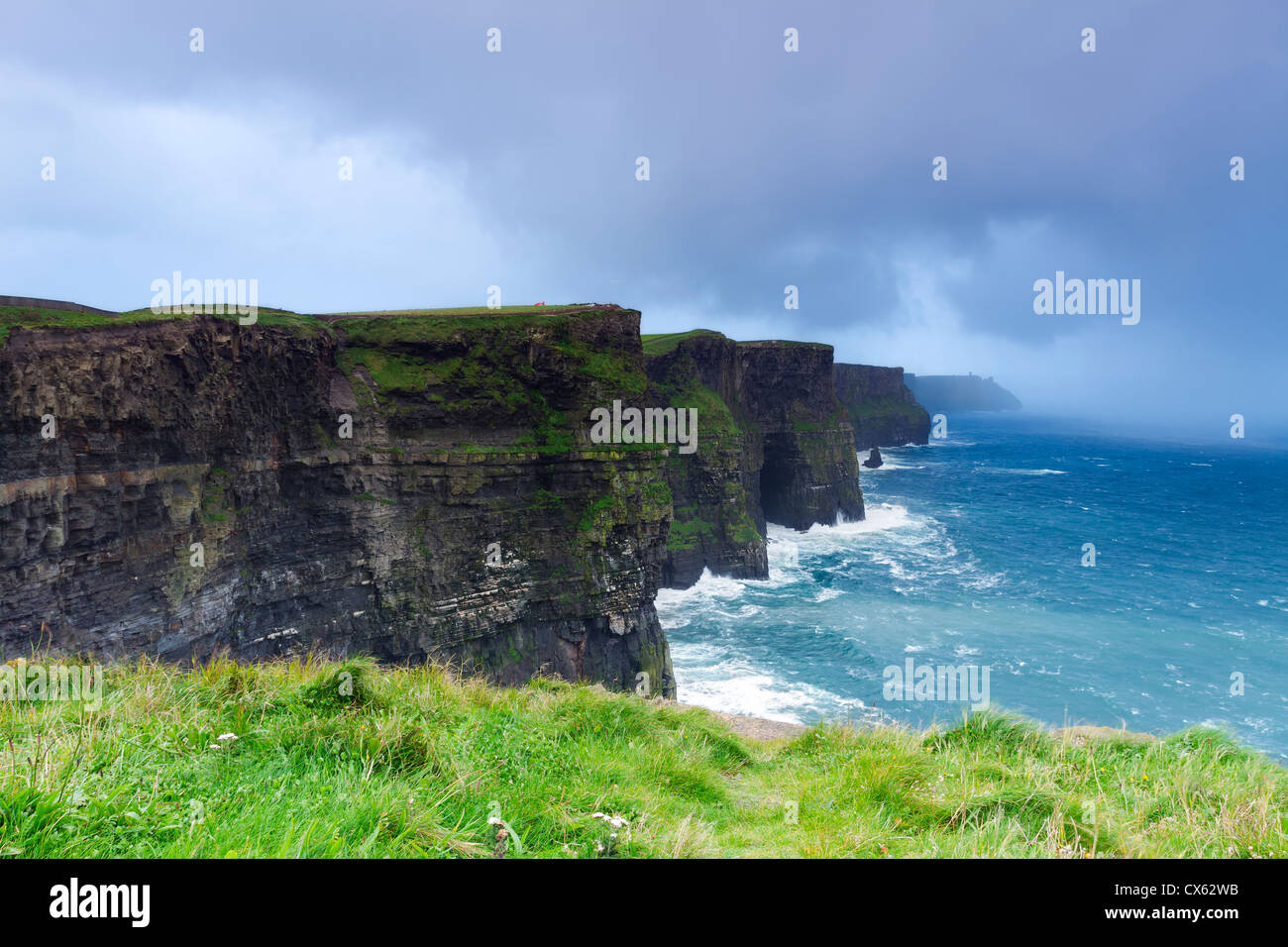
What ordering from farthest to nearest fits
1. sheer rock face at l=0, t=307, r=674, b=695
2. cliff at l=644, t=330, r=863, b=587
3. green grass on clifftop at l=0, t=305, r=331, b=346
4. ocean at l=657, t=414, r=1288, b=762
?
cliff at l=644, t=330, r=863, b=587 → ocean at l=657, t=414, r=1288, b=762 → sheer rock face at l=0, t=307, r=674, b=695 → green grass on clifftop at l=0, t=305, r=331, b=346

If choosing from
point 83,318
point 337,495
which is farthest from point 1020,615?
point 83,318

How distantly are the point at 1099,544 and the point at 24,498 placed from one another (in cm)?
7037

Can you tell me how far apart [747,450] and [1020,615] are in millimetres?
26081

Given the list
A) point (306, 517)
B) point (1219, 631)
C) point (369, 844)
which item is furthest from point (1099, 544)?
point (369, 844)

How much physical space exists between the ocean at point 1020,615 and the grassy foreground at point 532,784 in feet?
24.1

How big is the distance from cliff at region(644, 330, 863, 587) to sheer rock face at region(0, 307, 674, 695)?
15.6m

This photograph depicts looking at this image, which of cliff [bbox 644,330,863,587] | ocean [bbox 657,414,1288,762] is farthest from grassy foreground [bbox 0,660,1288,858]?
cliff [bbox 644,330,863,587]

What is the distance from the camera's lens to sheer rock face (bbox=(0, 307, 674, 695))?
58.3ft

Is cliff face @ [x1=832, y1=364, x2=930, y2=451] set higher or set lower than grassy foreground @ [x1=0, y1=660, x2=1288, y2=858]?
higher

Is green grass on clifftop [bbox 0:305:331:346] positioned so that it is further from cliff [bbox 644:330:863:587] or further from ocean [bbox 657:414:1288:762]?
cliff [bbox 644:330:863:587]

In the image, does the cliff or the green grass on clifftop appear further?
the cliff

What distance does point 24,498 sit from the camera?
16703 mm

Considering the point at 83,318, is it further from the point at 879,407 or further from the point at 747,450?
the point at 879,407
